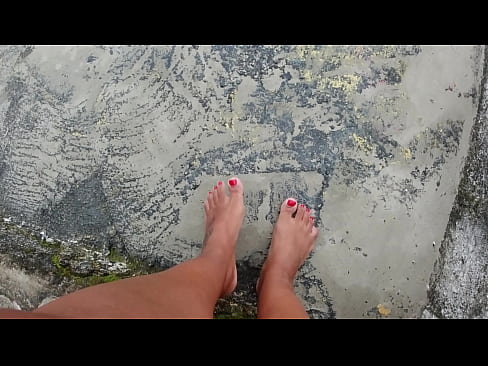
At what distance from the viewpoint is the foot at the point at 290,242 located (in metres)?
1.45

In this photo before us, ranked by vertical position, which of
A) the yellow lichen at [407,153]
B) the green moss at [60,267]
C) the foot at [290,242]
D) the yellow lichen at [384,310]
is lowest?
the yellow lichen at [384,310]

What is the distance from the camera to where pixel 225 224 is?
4.80ft

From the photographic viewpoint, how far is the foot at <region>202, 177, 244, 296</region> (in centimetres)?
144

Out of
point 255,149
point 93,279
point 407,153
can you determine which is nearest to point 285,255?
point 255,149

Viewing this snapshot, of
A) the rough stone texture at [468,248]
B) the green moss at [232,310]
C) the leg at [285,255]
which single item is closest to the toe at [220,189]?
the leg at [285,255]

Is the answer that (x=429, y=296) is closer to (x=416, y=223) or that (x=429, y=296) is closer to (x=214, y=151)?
(x=416, y=223)

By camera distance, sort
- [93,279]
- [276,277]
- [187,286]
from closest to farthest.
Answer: [187,286] → [276,277] → [93,279]

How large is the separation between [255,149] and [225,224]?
0.75ft

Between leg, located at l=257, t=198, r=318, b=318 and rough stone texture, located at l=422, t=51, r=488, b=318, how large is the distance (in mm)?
364

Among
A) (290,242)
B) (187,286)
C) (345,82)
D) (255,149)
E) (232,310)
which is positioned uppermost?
(345,82)

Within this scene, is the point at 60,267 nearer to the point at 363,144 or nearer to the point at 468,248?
the point at 363,144

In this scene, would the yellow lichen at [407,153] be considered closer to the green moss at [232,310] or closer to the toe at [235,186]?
the toe at [235,186]

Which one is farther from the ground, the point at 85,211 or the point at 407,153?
the point at 407,153

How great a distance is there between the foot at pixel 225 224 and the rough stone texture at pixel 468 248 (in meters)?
0.55
